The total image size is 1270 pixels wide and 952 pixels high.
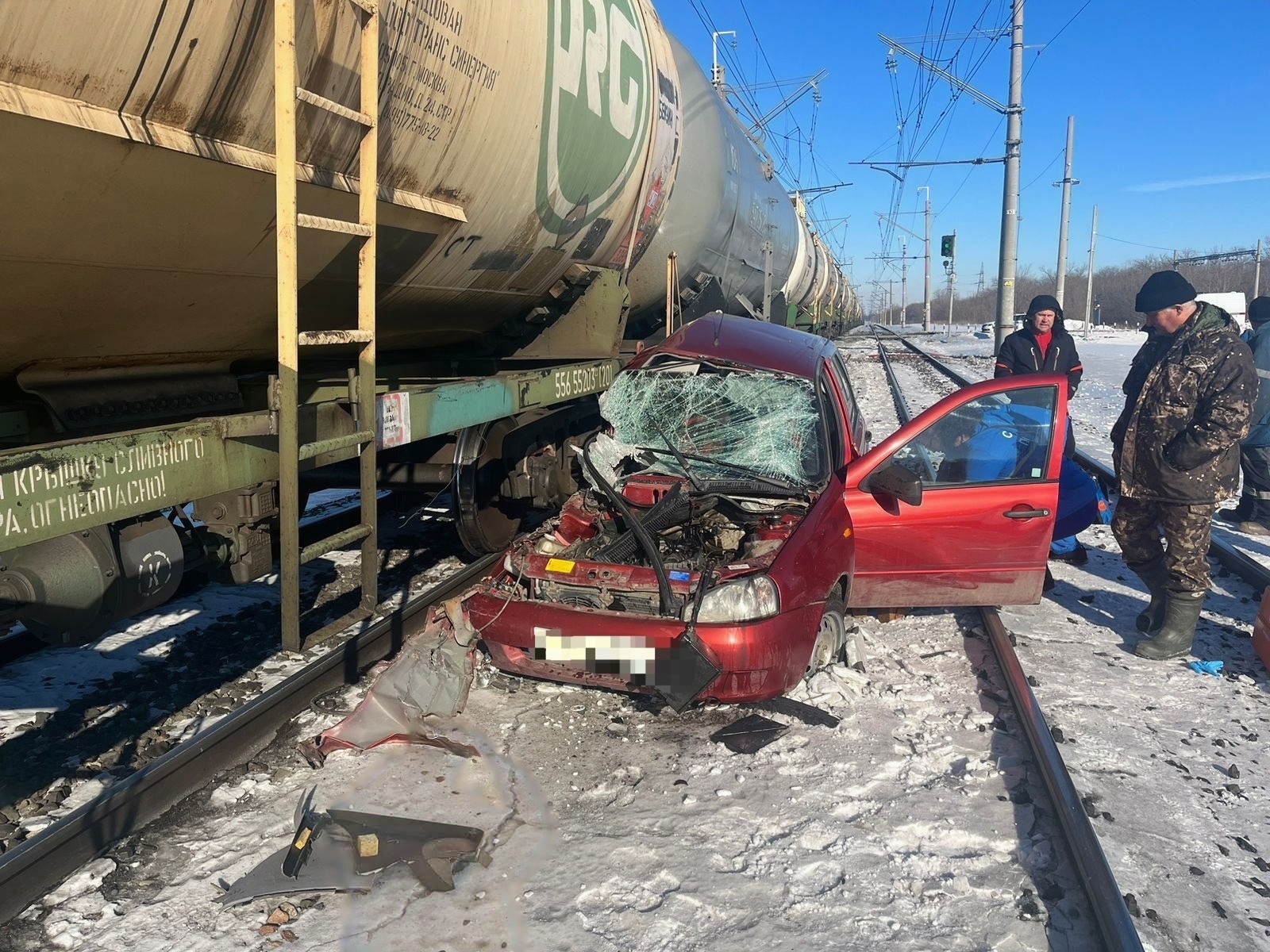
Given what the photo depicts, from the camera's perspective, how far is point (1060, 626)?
5137 mm

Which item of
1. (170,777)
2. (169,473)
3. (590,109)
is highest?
(590,109)

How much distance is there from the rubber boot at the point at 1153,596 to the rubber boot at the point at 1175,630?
148 millimetres

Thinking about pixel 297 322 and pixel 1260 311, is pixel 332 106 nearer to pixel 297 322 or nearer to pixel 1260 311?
pixel 297 322

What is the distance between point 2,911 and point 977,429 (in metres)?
5.31

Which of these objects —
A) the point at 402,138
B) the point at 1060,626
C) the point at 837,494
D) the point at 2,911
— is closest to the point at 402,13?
the point at 402,138

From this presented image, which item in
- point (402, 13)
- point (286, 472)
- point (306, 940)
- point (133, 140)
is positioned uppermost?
point (402, 13)

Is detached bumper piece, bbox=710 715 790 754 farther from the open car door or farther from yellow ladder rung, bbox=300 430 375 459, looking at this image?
yellow ladder rung, bbox=300 430 375 459

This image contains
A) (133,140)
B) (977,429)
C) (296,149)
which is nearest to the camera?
(133,140)

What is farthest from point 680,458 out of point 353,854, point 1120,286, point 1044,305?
point 1120,286

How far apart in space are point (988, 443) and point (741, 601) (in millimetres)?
Result: 2641

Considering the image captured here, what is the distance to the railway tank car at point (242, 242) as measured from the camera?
92.0 inches

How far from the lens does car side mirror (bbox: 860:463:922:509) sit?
4246 millimetres

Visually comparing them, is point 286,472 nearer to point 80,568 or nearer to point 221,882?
point 80,568

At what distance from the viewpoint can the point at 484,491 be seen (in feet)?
20.1
